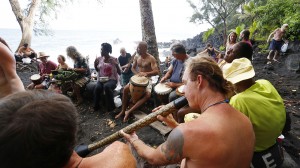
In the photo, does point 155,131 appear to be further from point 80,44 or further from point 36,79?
point 80,44

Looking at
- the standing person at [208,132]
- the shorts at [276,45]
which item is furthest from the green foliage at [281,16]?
the standing person at [208,132]

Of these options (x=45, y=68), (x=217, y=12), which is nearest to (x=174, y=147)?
(x=45, y=68)

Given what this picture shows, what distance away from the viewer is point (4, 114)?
83 cm

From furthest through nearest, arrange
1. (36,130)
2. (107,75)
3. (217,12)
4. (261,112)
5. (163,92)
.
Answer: (217,12)
(107,75)
(163,92)
(261,112)
(36,130)

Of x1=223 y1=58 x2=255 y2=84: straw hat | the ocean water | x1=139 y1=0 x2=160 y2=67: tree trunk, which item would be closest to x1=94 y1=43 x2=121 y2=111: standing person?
x1=139 y1=0 x2=160 y2=67: tree trunk

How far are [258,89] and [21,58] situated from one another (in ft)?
47.8

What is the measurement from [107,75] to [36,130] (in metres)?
4.97

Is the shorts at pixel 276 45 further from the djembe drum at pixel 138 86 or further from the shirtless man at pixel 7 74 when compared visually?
the shirtless man at pixel 7 74

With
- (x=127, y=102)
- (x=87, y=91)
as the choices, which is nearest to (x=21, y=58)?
(x=87, y=91)

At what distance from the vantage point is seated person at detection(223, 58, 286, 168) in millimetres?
2195

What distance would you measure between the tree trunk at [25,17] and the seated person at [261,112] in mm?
16996

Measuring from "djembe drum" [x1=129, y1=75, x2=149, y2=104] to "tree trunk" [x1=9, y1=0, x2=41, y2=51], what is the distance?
14.1 meters

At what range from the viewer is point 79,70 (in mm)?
6070

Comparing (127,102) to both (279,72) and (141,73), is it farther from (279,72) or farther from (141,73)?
(279,72)
